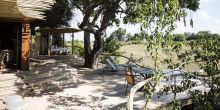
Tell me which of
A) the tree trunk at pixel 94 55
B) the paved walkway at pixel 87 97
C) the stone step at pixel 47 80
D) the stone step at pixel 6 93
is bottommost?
the paved walkway at pixel 87 97

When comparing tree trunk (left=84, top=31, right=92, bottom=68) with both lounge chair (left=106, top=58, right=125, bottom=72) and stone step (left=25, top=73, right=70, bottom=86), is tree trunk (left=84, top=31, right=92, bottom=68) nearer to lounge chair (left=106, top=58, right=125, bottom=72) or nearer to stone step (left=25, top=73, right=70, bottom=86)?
lounge chair (left=106, top=58, right=125, bottom=72)

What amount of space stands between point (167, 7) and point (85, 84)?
27.8 ft

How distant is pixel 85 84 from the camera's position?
52.6ft

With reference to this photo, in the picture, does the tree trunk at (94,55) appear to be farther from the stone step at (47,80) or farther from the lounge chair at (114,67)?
the stone step at (47,80)

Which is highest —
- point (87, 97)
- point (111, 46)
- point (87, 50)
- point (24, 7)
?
point (24, 7)

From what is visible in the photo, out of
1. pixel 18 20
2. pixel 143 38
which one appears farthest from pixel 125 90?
pixel 143 38

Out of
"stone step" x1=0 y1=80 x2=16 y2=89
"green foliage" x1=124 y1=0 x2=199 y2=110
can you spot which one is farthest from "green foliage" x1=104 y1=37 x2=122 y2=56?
"green foliage" x1=124 y1=0 x2=199 y2=110

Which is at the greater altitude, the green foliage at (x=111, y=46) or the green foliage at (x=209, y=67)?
the green foliage at (x=111, y=46)

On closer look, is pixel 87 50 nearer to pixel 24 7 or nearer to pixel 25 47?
pixel 25 47

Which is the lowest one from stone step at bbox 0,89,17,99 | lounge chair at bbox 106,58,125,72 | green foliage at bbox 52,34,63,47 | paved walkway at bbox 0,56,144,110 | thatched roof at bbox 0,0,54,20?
paved walkway at bbox 0,56,144,110

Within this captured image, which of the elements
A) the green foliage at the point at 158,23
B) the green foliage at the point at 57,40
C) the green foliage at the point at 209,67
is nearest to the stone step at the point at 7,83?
the green foliage at the point at 158,23

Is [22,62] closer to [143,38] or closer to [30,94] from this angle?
[30,94]

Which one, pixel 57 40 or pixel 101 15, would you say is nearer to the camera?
pixel 101 15

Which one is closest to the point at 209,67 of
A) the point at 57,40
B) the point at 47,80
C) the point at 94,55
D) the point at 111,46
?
the point at 47,80
